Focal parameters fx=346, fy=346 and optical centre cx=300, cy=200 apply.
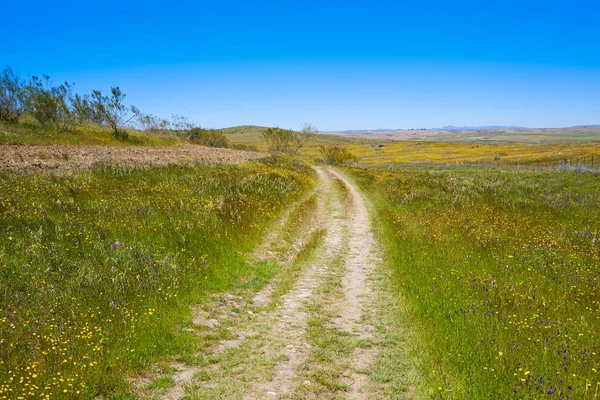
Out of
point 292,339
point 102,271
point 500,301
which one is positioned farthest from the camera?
point 102,271

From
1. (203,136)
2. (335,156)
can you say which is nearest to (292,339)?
(335,156)

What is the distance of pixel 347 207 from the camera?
709 inches

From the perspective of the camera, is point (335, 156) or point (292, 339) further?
point (335, 156)

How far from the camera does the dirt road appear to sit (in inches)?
172

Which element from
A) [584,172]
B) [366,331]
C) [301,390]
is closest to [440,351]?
[366,331]

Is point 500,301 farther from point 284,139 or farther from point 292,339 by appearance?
point 284,139

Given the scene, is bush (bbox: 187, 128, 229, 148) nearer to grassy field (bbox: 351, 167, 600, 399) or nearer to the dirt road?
grassy field (bbox: 351, 167, 600, 399)

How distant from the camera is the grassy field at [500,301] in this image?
427 cm

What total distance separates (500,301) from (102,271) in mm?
7531

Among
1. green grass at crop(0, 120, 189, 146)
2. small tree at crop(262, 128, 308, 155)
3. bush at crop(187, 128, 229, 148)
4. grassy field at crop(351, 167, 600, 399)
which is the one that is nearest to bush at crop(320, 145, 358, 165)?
small tree at crop(262, 128, 308, 155)

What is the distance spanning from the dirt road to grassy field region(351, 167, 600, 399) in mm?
876

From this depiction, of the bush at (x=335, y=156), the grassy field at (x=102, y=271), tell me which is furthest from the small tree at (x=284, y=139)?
the grassy field at (x=102, y=271)

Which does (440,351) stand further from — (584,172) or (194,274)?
(584,172)

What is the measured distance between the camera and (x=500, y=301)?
6.33 metres
